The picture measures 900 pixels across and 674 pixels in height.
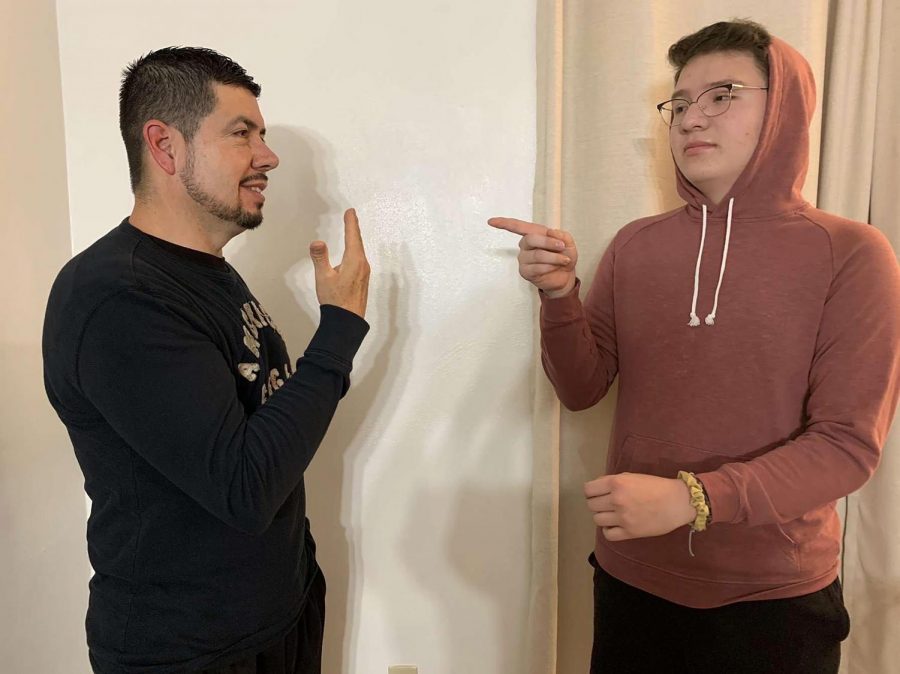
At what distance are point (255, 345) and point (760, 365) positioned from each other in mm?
805

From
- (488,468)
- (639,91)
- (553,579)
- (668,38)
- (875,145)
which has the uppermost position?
(668,38)

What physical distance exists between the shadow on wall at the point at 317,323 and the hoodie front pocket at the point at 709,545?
64cm

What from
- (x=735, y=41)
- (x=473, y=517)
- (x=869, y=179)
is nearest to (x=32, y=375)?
(x=473, y=517)

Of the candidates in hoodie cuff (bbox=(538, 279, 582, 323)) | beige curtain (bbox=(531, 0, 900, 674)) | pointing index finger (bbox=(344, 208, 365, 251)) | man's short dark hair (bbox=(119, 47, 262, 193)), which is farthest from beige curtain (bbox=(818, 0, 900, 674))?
man's short dark hair (bbox=(119, 47, 262, 193))

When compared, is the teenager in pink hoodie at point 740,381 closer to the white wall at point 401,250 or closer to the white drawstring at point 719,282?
the white drawstring at point 719,282

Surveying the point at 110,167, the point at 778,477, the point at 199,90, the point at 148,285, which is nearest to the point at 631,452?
the point at 778,477

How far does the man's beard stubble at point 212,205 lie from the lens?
90 centimetres

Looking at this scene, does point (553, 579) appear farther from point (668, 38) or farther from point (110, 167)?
point (110, 167)

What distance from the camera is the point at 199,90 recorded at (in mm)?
902

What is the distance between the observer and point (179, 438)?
2.43 ft

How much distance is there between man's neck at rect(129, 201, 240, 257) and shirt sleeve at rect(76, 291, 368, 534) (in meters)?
0.18

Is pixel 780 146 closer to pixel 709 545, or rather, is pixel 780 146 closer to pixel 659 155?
pixel 659 155

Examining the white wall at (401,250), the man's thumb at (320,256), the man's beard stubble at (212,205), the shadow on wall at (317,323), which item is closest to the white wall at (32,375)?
the white wall at (401,250)

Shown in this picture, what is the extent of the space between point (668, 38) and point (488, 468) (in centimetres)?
105
